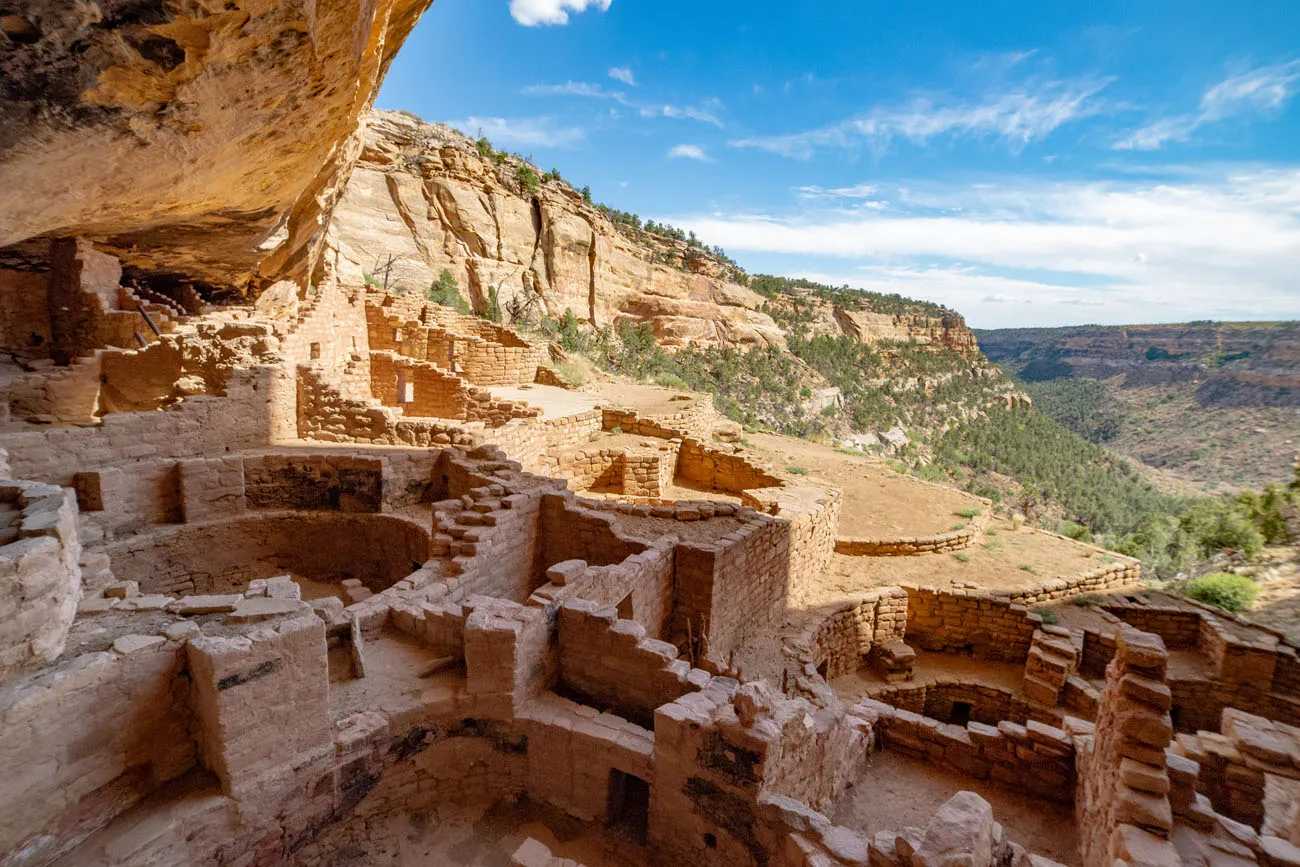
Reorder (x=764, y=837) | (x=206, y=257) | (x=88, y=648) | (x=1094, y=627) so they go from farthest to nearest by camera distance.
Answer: (x=206, y=257) → (x=1094, y=627) → (x=764, y=837) → (x=88, y=648)

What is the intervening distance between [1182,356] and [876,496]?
10502cm

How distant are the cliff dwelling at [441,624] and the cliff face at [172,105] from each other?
0.06 metres

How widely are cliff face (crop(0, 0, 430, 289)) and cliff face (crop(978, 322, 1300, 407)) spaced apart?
83419mm

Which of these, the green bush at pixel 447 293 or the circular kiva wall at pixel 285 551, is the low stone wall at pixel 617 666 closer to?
the circular kiva wall at pixel 285 551

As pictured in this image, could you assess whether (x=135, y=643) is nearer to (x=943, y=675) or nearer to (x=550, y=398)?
(x=943, y=675)

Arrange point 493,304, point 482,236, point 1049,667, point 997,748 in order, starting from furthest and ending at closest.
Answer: point 482,236, point 493,304, point 1049,667, point 997,748

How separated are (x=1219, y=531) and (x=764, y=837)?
16.6 meters

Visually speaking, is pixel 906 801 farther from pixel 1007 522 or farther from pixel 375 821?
pixel 1007 522

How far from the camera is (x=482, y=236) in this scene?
27.0 metres

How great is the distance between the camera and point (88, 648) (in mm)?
3125

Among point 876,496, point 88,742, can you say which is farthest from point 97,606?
point 876,496

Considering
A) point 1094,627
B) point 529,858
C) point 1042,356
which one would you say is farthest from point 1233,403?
point 529,858

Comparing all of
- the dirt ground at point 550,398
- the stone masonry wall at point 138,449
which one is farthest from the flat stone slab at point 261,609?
the dirt ground at point 550,398

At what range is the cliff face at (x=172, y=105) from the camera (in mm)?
3887
